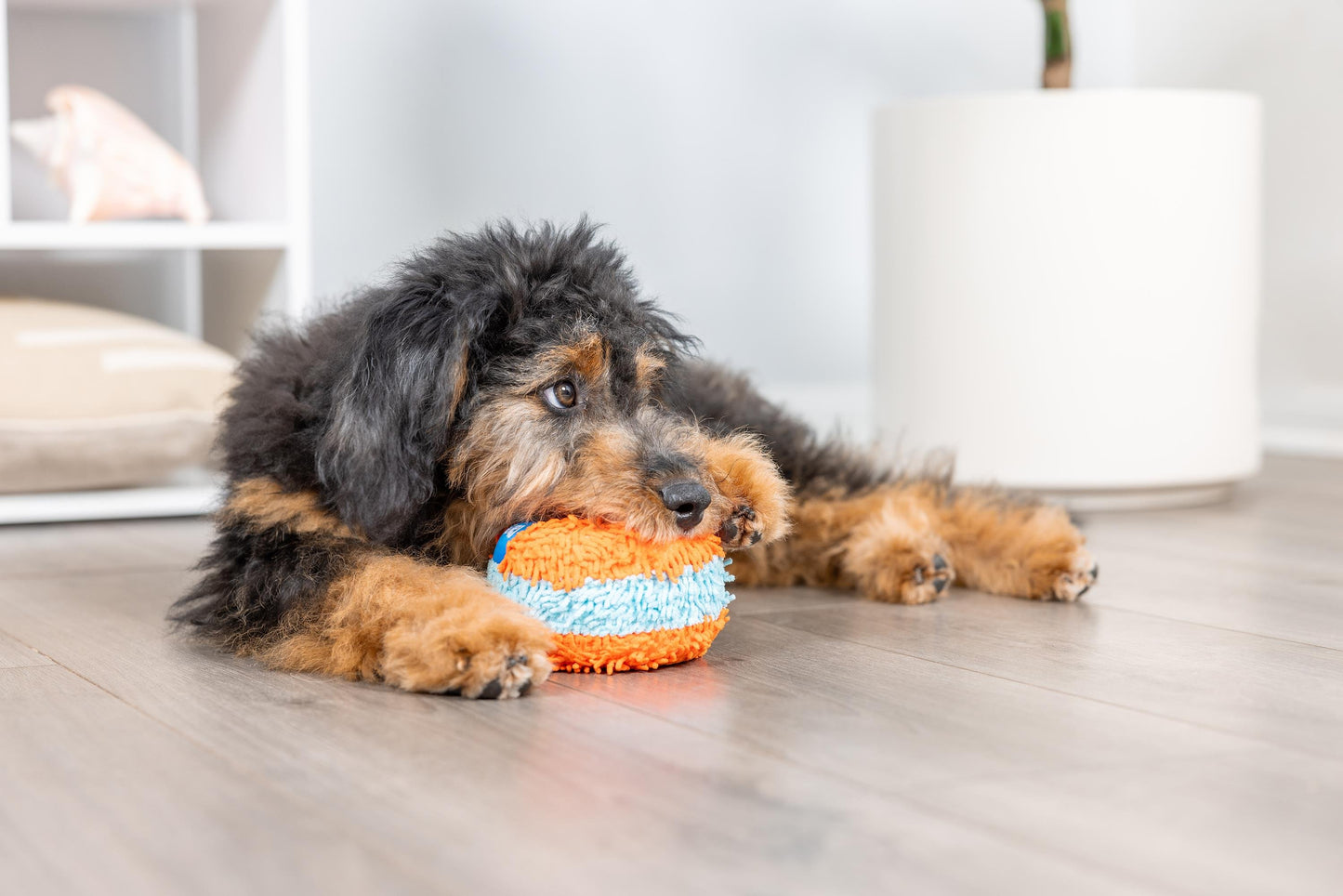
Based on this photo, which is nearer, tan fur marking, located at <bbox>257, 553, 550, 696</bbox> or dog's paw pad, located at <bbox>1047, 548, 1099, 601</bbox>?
tan fur marking, located at <bbox>257, 553, 550, 696</bbox>

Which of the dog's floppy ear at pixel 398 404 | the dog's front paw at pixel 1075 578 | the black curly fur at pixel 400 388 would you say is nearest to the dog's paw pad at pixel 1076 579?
the dog's front paw at pixel 1075 578

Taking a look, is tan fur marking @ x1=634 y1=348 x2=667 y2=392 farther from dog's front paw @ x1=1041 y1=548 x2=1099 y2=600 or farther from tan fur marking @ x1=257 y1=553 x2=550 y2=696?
dog's front paw @ x1=1041 y1=548 x2=1099 y2=600

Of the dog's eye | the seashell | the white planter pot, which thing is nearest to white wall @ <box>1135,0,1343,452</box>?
the white planter pot

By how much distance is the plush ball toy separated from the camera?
1.94 meters

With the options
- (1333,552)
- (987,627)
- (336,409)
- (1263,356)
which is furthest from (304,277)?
(1263,356)

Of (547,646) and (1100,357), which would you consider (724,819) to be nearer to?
(547,646)

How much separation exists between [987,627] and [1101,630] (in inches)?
6.9

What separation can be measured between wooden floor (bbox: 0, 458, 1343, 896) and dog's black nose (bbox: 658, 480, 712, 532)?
217mm

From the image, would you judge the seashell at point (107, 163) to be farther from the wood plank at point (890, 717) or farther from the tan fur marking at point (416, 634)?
the wood plank at point (890, 717)

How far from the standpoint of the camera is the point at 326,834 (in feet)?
4.45

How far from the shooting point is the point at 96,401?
3.45 metres

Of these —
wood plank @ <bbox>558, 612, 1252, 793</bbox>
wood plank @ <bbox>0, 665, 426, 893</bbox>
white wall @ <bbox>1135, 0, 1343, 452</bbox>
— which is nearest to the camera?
wood plank @ <bbox>0, 665, 426, 893</bbox>

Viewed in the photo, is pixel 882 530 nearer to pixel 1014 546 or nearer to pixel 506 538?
pixel 1014 546

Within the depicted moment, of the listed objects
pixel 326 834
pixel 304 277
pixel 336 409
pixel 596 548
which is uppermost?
pixel 304 277
